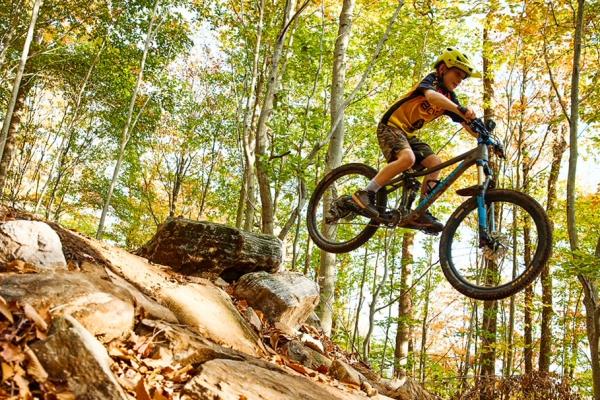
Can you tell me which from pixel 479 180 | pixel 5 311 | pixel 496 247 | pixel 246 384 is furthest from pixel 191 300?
pixel 479 180

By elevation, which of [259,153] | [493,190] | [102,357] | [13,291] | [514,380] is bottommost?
[514,380]

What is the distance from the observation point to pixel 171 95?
1839 cm

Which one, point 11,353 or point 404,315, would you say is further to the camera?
point 404,315

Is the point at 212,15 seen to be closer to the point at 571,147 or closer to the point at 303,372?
the point at 571,147

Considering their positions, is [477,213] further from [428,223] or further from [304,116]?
[304,116]

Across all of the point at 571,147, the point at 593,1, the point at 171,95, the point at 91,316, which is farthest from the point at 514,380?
the point at 171,95

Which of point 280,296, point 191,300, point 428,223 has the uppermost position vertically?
point 428,223

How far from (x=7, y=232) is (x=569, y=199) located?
7.69 m

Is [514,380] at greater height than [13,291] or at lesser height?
lesser

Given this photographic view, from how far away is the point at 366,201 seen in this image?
5.41 metres

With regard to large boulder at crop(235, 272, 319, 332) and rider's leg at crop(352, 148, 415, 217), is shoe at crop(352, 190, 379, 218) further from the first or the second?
large boulder at crop(235, 272, 319, 332)

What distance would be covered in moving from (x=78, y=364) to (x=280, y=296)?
3955 millimetres

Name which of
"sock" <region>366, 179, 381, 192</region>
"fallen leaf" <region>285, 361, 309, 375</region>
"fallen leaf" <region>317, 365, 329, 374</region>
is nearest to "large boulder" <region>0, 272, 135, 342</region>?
"fallen leaf" <region>285, 361, 309, 375</region>

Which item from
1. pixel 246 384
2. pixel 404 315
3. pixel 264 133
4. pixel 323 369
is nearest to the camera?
pixel 246 384
